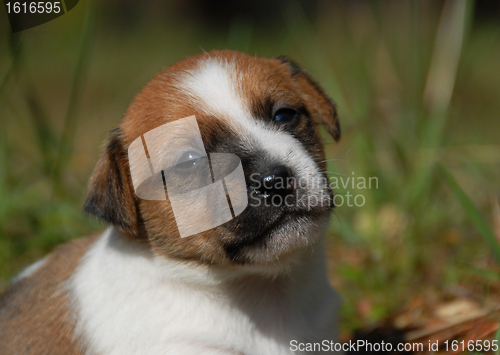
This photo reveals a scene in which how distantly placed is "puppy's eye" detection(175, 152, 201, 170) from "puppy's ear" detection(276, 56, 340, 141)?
1067mm

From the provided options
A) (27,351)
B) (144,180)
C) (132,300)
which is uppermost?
(144,180)

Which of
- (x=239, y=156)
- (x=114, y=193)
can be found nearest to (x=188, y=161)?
(x=239, y=156)

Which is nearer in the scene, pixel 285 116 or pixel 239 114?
pixel 239 114

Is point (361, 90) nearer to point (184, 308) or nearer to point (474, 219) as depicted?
point (474, 219)

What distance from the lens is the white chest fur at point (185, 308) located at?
238cm

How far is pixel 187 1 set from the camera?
13.3m

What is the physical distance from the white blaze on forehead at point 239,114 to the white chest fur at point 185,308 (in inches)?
24.8

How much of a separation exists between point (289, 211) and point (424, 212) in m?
2.39

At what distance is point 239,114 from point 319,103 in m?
0.93

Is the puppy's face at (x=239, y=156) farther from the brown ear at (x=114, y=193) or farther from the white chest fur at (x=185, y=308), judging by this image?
the white chest fur at (x=185, y=308)

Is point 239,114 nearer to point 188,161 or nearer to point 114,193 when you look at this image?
point 188,161

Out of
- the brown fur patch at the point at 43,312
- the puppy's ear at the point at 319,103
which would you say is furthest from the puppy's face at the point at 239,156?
the brown fur patch at the point at 43,312

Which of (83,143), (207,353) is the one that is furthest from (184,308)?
(83,143)

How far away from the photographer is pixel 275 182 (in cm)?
221
